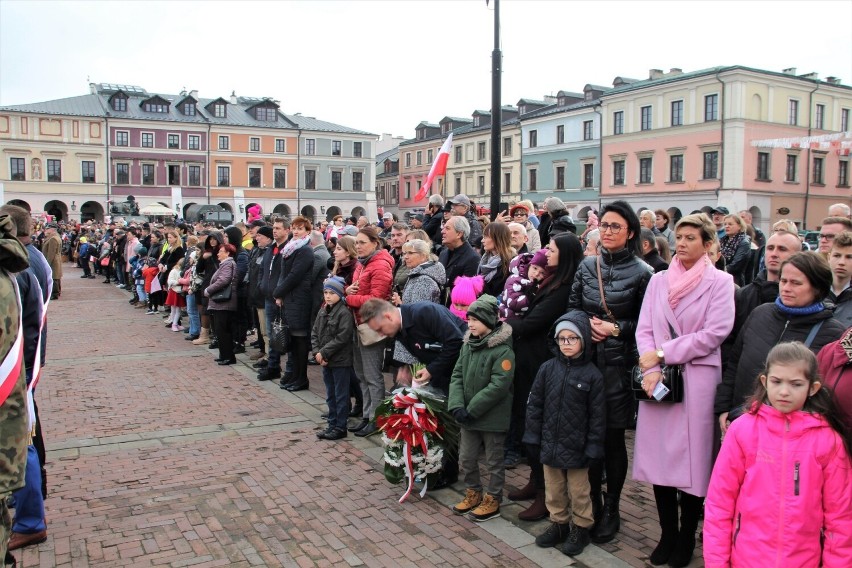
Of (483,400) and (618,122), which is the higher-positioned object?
(618,122)

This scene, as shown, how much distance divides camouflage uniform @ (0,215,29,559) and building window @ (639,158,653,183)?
154 ft

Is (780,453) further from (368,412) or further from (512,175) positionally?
(512,175)

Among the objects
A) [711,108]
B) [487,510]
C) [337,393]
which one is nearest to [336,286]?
[337,393]

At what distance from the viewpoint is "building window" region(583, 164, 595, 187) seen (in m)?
51.2

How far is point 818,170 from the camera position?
147 ft

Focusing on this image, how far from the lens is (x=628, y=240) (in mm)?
4883

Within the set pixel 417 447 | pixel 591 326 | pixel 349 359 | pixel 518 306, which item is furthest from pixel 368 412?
pixel 591 326

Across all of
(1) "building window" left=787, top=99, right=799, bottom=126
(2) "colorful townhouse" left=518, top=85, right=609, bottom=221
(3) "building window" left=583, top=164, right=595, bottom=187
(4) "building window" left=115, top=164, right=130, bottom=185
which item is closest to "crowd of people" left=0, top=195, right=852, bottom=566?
(1) "building window" left=787, top=99, right=799, bottom=126

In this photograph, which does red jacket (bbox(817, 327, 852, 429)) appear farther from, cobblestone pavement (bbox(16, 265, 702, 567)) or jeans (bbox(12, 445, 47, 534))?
jeans (bbox(12, 445, 47, 534))

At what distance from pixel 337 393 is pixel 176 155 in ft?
208

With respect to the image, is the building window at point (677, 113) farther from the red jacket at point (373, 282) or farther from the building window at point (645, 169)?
the red jacket at point (373, 282)

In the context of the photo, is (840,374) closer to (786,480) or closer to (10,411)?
(786,480)

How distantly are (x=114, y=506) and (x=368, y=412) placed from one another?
2710mm

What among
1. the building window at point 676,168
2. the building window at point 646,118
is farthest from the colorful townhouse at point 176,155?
the building window at point 676,168
